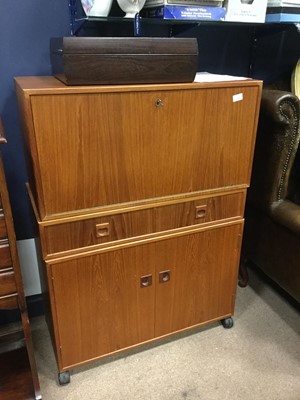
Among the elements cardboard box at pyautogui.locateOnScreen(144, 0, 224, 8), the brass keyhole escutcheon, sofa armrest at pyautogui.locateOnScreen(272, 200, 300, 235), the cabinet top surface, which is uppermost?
cardboard box at pyautogui.locateOnScreen(144, 0, 224, 8)

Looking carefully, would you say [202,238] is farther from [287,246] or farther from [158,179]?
[287,246]

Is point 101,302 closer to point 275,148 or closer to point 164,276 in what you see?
point 164,276

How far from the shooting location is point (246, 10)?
137cm

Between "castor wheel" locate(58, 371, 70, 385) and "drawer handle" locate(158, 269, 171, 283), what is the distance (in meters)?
0.52

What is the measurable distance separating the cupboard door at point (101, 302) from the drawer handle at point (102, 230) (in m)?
0.08

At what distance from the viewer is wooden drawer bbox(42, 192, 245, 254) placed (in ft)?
3.76

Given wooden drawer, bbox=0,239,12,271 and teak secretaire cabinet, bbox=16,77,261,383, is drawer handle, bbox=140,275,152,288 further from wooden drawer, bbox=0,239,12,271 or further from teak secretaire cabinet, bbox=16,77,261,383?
wooden drawer, bbox=0,239,12,271

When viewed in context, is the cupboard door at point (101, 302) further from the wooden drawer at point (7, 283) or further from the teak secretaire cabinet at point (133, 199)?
the wooden drawer at point (7, 283)

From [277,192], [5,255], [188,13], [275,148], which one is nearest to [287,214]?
[277,192]

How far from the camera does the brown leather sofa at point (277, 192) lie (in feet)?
4.66

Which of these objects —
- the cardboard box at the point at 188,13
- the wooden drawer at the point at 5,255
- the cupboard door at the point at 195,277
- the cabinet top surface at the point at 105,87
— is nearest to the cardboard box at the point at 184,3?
the cardboard box at the point at 188,13

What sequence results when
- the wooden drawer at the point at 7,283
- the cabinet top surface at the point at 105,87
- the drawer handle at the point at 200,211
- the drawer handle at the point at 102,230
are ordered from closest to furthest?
1. the cabinet top surface at the point at 105,87
2. the wooden drawer at the point at 7,283
3. the drawer handle at the point at 102,230
4. the drawer handle at the point at 200,211

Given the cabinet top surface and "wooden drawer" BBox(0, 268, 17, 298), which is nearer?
the cabinet top surface

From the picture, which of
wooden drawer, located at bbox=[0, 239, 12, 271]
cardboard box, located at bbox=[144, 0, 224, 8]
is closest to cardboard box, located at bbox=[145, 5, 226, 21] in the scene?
cardboard box, located at bbox=[144, 0, 224, 8]
